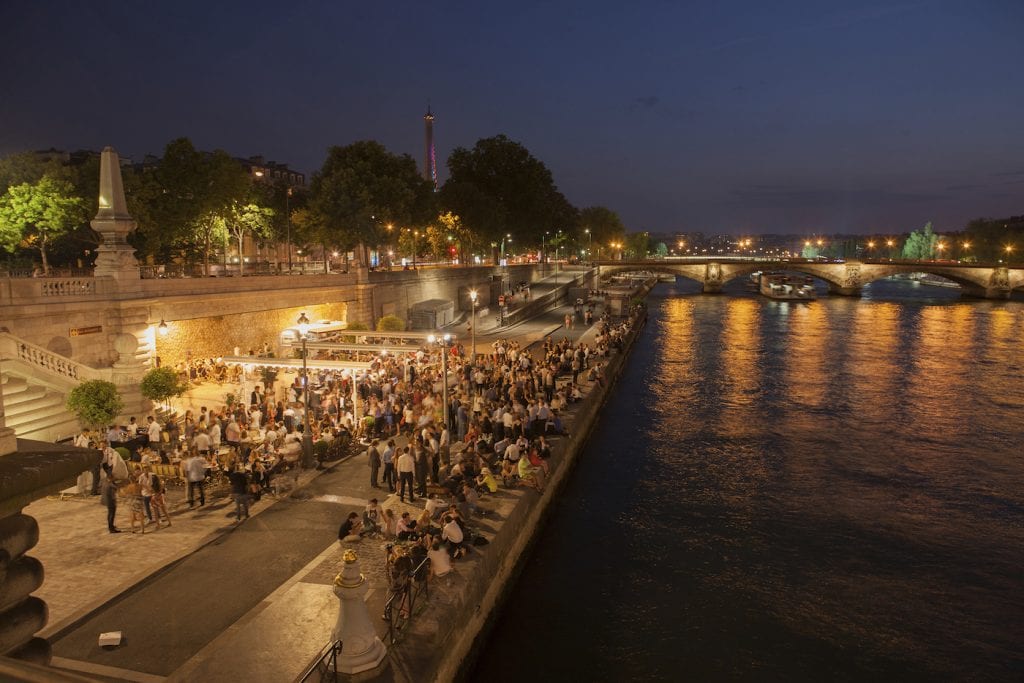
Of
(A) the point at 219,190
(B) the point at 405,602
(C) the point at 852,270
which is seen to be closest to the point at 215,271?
(A) the point at 219,190

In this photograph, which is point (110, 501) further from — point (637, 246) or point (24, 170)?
point (637, 246)

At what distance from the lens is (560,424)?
20.9 metres

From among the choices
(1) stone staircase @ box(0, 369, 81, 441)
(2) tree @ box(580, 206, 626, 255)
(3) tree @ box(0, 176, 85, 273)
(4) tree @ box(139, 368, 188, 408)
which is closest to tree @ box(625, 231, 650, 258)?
(2) tree @ box(580, 206, 626, 255)

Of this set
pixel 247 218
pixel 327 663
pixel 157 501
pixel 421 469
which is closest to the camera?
pixel 327 663

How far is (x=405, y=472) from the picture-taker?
1480 centimetres

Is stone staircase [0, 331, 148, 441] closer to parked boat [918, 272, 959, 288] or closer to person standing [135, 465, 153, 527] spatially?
person standing [135, 465, 153, 527]

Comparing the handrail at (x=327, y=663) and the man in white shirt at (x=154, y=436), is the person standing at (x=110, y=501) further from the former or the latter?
the handrail at (x=327, y=663)

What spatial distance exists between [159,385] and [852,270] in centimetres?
10147

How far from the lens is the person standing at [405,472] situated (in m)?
14.7

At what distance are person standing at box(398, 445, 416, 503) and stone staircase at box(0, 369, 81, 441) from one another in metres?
10.1

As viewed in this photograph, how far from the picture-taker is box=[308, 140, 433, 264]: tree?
4472cm

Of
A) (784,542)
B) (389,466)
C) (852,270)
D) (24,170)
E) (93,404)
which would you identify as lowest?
(784,542)

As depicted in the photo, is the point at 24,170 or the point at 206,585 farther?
the point at 24,170

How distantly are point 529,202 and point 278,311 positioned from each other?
176 ft
